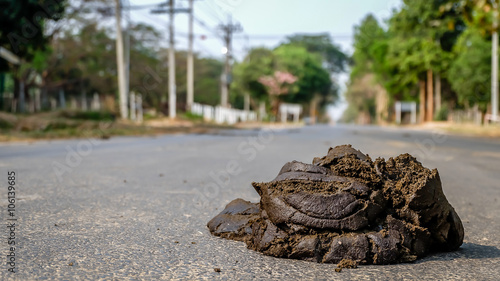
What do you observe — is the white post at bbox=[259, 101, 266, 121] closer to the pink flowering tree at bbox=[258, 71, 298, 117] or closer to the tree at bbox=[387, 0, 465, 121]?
the pink flowering tree at bbox=[258, 71, 298, 117]

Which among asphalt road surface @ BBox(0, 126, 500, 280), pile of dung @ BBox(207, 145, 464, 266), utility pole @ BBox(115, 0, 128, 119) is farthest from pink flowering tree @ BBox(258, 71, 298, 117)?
pile of dung @ BBox(207, 145, 464, 266)

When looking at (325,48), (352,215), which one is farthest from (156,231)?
(325,48)

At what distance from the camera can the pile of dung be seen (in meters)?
2.46

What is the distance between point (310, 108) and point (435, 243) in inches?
2808

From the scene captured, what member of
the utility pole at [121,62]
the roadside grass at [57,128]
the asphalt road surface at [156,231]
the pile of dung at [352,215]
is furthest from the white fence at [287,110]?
the pile of dung at [352,215]

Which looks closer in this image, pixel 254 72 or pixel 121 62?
pixel 121 62

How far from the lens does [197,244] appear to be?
9.04ft

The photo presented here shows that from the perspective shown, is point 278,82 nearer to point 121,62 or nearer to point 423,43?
point 423,43

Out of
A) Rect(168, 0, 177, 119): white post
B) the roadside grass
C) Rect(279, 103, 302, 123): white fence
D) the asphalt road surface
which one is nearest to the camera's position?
the asphalt road surface

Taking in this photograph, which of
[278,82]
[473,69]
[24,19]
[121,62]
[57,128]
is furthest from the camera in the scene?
[278,82]

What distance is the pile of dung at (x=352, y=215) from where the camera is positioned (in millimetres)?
2463

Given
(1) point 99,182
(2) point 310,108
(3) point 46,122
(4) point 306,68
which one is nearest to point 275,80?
(4) point 306,68

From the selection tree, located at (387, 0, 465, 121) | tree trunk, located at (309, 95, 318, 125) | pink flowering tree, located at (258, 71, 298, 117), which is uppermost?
tree, located at (387, 0, 465, 121)

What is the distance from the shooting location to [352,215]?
8.25 feet
